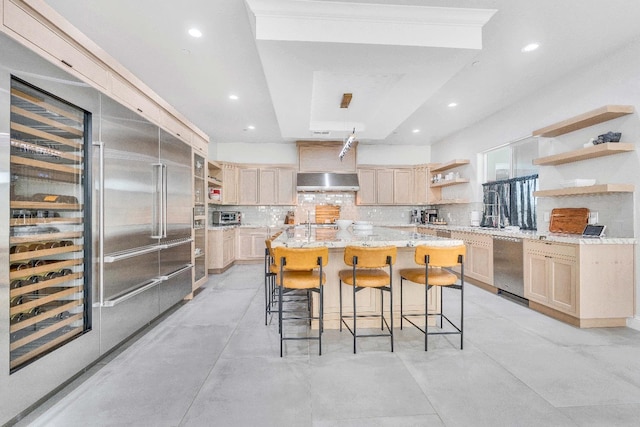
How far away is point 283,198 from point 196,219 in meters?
3.01

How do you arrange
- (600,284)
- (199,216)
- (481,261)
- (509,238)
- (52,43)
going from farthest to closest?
(481,261)
(199,216)
(509,238)
(600,284)
(52,43)

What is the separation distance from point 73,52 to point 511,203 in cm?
582

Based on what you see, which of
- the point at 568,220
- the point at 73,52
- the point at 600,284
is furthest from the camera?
the point at 568,220

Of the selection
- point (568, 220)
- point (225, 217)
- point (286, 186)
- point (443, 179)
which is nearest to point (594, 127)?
point (568, 220)

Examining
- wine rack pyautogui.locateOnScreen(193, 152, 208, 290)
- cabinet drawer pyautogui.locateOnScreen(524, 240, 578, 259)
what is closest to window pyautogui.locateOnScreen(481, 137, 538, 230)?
cabinet drawer pyautogui.locateOnScreen(524, 240, 578, 259)

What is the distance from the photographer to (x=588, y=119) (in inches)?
129

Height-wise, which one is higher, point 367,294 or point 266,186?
point 266,186

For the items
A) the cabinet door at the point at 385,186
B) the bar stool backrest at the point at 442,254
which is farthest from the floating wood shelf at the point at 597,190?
the cabinet door at the point at 385,186

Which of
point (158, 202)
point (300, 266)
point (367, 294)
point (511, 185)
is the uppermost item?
point (511, 185)

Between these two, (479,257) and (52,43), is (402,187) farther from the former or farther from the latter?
(52,43)

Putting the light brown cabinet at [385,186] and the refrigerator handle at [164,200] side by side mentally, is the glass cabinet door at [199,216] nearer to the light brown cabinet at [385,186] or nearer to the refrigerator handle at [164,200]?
the refrigerator handle at [164,200]

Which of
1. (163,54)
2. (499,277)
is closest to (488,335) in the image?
(499,277)

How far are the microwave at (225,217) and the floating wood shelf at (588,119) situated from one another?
599 centimetres

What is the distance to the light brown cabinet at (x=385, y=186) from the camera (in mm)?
7258
